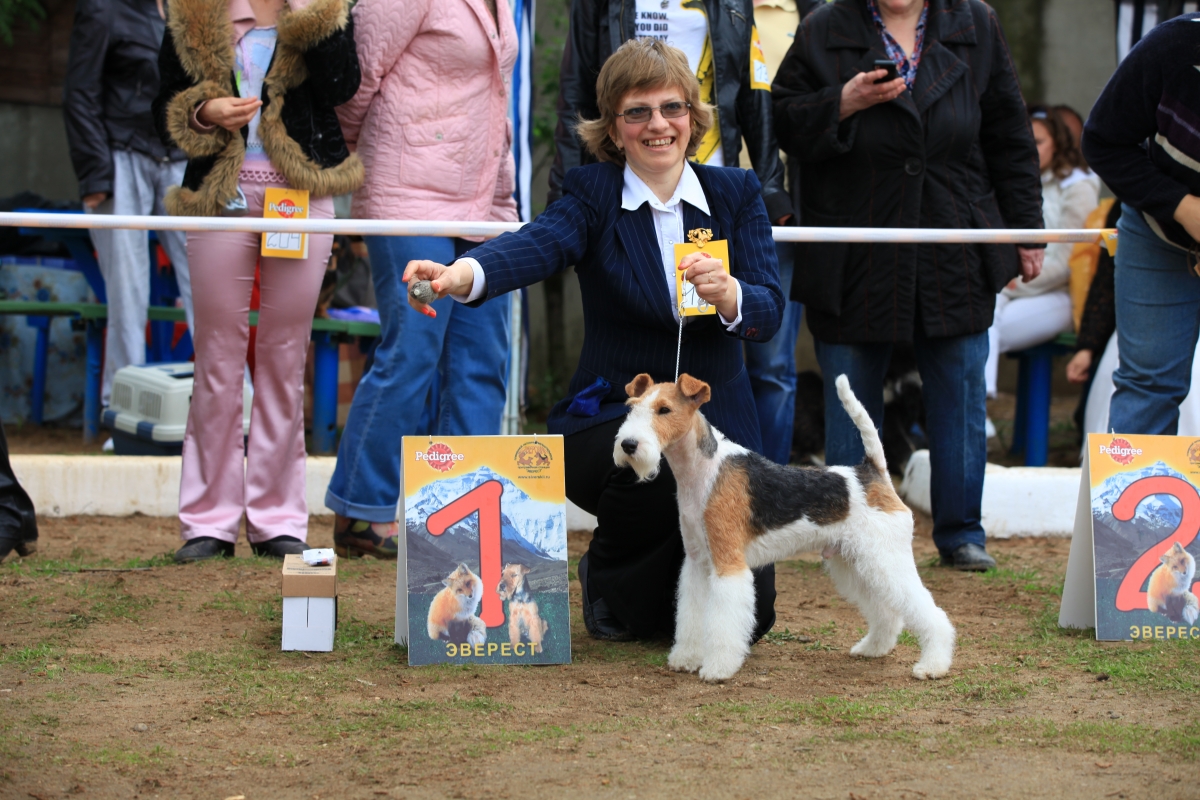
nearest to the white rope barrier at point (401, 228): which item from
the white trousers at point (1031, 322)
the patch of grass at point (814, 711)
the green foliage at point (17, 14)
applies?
the patch of grass at point (814, 711)

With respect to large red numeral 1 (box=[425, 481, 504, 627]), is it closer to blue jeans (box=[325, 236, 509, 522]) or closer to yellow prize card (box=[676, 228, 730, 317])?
yellow prize card (box=[676, 228, 730, 317])

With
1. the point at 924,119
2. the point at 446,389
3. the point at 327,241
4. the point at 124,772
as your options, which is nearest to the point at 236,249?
the point at 327,241

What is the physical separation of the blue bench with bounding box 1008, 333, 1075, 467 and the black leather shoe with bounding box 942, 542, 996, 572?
245cm

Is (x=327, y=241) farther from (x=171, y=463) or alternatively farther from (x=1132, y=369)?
(x=1132, y=369)

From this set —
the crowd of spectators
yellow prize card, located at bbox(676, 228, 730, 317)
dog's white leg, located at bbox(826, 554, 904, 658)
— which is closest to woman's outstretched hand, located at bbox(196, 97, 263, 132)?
the crowd of spectators

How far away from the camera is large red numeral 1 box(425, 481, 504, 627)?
3334 mm

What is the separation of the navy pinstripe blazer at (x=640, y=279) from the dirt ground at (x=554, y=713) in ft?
2.57

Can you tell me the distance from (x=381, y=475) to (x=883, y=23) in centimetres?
262

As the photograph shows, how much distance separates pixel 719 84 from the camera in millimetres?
4863

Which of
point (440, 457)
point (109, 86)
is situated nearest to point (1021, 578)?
point (440, 457)

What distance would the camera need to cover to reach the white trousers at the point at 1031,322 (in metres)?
7.11

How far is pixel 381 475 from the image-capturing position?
461cm

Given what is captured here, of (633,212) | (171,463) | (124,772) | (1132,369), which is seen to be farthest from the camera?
(171,463)

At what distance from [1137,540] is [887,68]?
1.88 m
